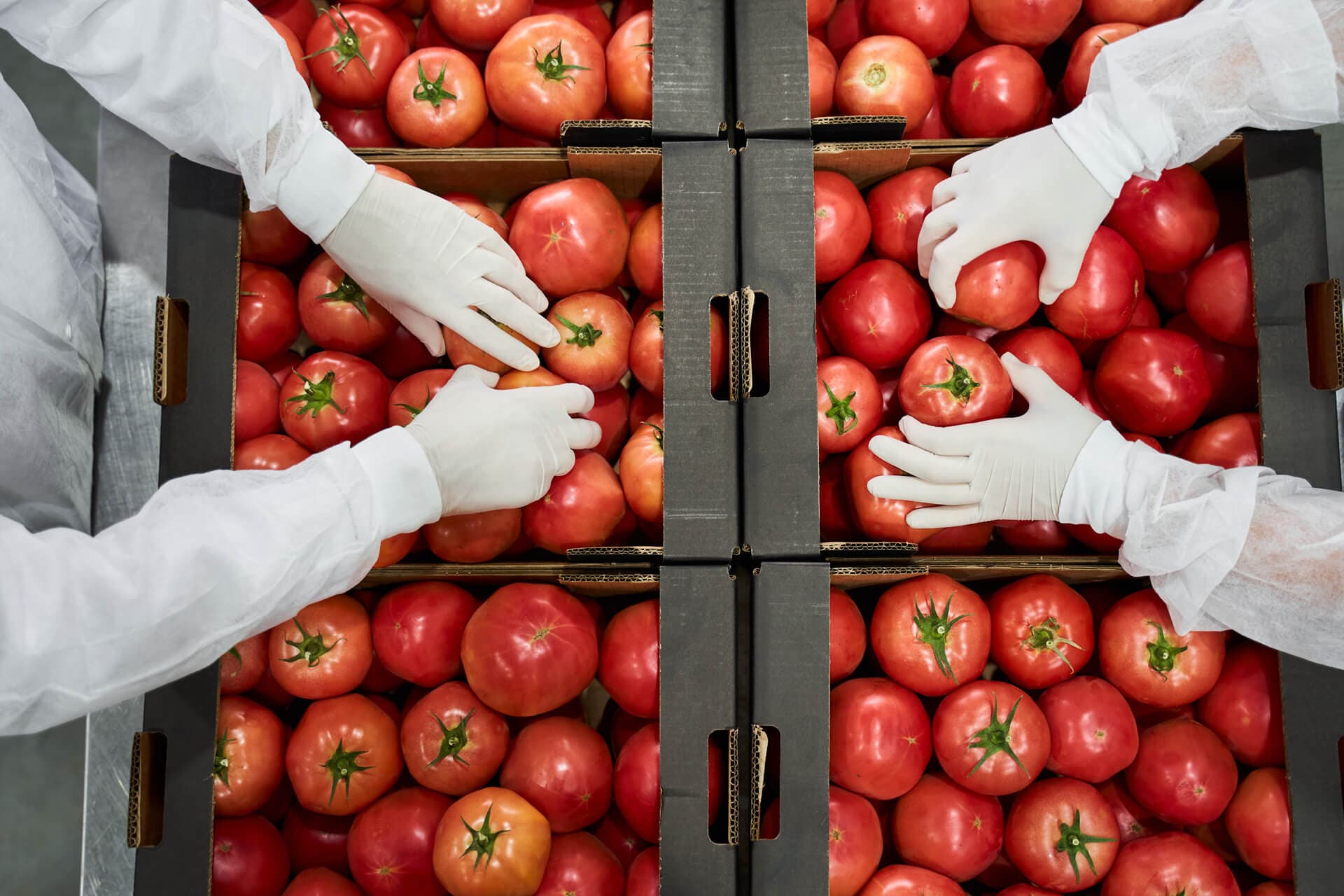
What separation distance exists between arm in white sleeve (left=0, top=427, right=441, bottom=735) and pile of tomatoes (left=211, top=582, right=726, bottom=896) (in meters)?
0.25

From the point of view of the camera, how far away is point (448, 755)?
1.64 metres

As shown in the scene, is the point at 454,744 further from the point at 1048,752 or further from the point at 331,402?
the point at 1048,752

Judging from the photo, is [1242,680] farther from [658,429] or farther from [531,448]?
[531,448]

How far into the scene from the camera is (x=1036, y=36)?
186 centimetres

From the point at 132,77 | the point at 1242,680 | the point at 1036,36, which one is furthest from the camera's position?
the point at 1036,36

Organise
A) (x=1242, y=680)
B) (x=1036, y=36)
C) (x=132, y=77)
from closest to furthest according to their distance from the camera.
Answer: (x=132, y=77)
(x=1242, y=680)
(x=1036, y=36)

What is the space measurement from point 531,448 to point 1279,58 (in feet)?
5.02

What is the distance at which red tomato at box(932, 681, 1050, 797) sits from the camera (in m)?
1.62

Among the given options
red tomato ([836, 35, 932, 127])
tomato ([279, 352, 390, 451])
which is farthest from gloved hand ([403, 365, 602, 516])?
red tomato ([836, 35, 932, 127])

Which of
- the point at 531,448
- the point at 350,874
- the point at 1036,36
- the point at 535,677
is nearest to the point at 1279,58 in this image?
the point at 1036,36

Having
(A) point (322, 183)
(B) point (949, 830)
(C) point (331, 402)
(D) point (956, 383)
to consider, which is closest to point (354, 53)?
(A) point (322, 183)

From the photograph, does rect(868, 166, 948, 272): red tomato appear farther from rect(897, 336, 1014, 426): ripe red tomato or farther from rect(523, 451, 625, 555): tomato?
rect(523, 451, 625, 555): tomato

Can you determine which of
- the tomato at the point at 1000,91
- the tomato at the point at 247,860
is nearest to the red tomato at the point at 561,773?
the tomato at the point at 247,860

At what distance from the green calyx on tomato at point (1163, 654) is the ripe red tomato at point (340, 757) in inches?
57.6
